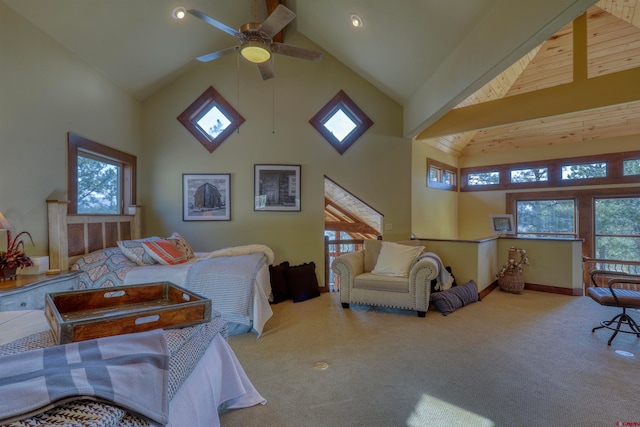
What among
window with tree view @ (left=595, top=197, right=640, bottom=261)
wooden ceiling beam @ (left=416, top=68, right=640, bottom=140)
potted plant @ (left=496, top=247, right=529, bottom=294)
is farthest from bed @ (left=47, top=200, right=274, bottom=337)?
window with tree view @ (left=595, top=197, right=640, bottom=261)

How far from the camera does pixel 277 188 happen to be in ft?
14.6

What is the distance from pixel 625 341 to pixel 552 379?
1362mm

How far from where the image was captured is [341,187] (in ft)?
15.1

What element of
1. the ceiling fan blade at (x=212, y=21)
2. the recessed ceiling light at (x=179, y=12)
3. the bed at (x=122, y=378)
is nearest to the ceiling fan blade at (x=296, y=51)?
the ceiling fan blade at (x=212, y=21)

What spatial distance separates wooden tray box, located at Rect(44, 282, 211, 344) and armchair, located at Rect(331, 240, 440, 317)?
2592 mm

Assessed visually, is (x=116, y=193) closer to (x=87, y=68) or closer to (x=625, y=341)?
(x=87, y=68)

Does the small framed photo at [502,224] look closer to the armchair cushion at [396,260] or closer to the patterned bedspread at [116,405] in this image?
the armchair cushion at [396,260]

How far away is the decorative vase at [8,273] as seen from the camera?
2.13 meters

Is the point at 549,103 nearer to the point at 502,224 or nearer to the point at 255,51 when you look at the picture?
the point at 502,224

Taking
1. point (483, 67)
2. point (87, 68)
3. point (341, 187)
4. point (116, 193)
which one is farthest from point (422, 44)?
point (116, 193)

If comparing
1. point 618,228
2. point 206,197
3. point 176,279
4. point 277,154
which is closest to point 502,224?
point 618,228

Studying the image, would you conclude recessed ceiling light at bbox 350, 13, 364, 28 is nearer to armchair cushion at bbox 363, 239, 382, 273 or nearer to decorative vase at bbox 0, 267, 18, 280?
armchair cushion at bbox 363, 239, 382, 273

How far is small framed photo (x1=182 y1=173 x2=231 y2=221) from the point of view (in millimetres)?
4355

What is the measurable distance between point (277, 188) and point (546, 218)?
5221mm
